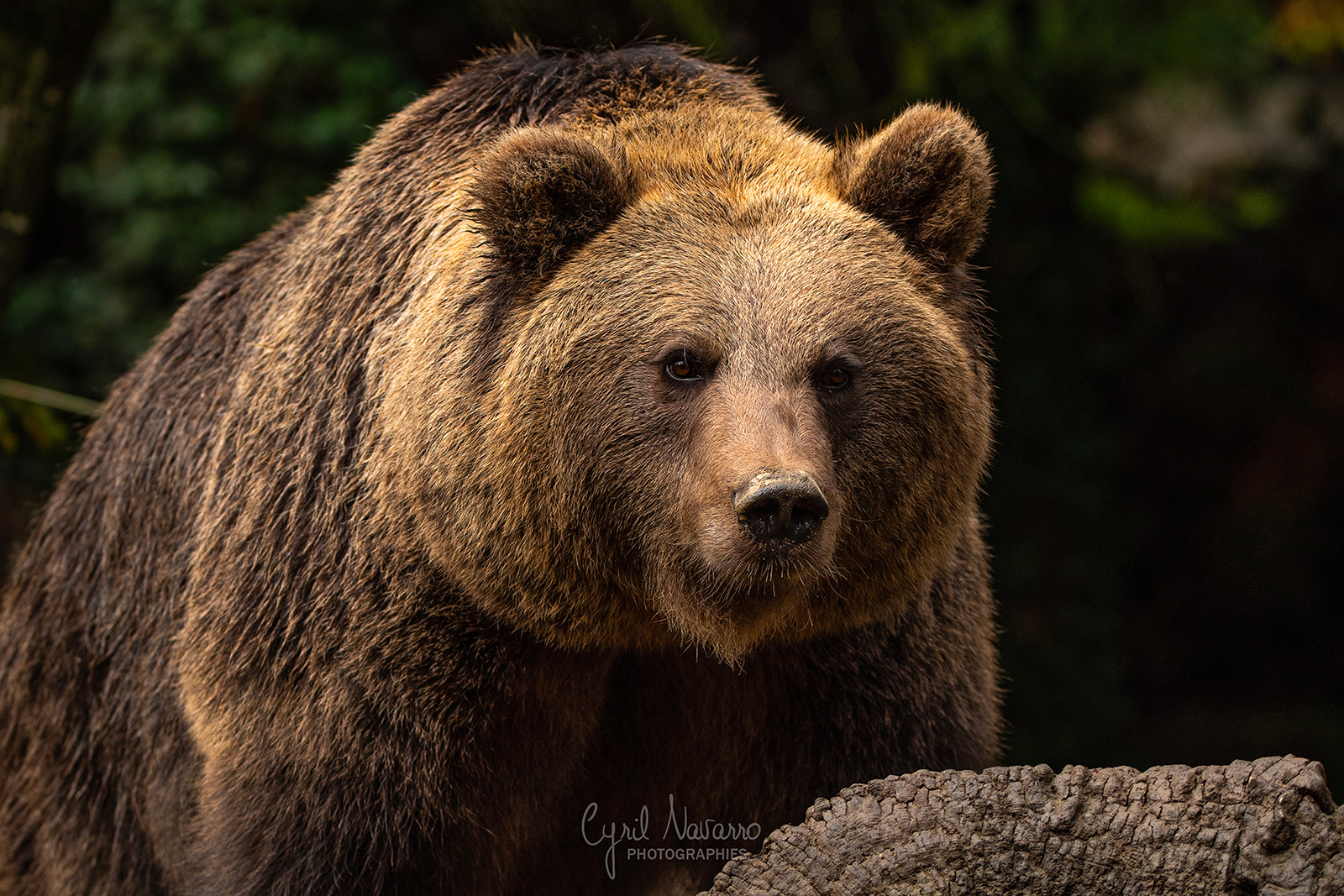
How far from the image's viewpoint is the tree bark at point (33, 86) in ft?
18.0

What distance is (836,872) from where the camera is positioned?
9.52 ft

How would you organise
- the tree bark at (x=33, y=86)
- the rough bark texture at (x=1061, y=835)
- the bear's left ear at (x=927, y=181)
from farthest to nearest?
the tree bark at (x=33, y=86) → the bear's left ear at (x=927, y=181) → the rough bark texture at (x=1061, y=835)

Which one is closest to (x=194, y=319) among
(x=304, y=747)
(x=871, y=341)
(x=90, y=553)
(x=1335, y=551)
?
(x=90, y=553)

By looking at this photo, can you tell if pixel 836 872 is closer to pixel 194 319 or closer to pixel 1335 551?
pixel 194 319

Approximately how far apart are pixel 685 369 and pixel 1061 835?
55.4 inches

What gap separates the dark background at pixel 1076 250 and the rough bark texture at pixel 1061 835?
5.40 meters

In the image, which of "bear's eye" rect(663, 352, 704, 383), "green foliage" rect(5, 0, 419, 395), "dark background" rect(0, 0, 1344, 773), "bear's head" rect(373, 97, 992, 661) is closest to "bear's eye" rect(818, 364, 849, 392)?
"bear's head" rect(373, 97, 992, 661)

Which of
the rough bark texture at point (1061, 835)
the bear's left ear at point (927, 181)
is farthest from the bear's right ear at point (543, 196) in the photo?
the rough bark texture at point (1061, 835)

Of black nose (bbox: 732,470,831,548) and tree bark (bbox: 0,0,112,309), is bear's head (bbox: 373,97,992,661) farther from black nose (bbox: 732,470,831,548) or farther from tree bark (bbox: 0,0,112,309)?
tree bark (bbox: 0,0,112,309)

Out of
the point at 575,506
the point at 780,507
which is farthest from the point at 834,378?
the point at 575,506

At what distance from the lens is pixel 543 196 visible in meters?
3.63

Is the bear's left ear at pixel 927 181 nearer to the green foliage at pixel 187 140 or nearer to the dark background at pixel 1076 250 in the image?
the dark background at pixel 1076 250

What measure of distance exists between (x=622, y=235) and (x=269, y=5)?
552 centimetres

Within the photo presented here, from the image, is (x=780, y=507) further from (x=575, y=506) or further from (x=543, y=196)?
(x=543, y=196)
